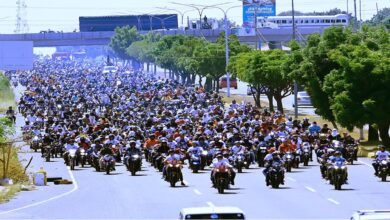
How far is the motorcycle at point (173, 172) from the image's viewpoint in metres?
41.5

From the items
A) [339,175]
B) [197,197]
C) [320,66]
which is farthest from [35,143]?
[197,197]

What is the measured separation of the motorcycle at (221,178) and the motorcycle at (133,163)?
866 centimetres

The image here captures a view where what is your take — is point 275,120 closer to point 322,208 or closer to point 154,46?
point 322,208

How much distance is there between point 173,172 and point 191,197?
462 cm

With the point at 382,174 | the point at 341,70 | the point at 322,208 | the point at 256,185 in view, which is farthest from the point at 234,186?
the point at 341,70

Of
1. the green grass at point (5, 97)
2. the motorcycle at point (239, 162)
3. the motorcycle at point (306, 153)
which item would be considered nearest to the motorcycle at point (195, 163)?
the motorcycle at point (239, 162)

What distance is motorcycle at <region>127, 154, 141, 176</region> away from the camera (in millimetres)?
47625

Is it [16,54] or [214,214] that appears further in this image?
[16,54]

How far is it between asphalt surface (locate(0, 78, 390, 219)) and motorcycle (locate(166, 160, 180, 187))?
281mm

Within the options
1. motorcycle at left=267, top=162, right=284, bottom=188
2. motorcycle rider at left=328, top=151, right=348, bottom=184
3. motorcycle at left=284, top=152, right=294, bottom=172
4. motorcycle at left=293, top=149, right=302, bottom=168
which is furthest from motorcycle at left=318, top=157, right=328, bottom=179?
motorcycle at left=293, top=149, right=302, bottom=168

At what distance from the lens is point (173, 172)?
41.9 m

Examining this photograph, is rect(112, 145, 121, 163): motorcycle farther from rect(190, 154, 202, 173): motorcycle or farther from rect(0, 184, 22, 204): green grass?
rect(0, 184, 22, 204): green grass

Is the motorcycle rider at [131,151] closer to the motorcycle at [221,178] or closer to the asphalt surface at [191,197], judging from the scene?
the asphalt surface at [191,197]

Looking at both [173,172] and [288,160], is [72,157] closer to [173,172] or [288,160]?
[288,160]
